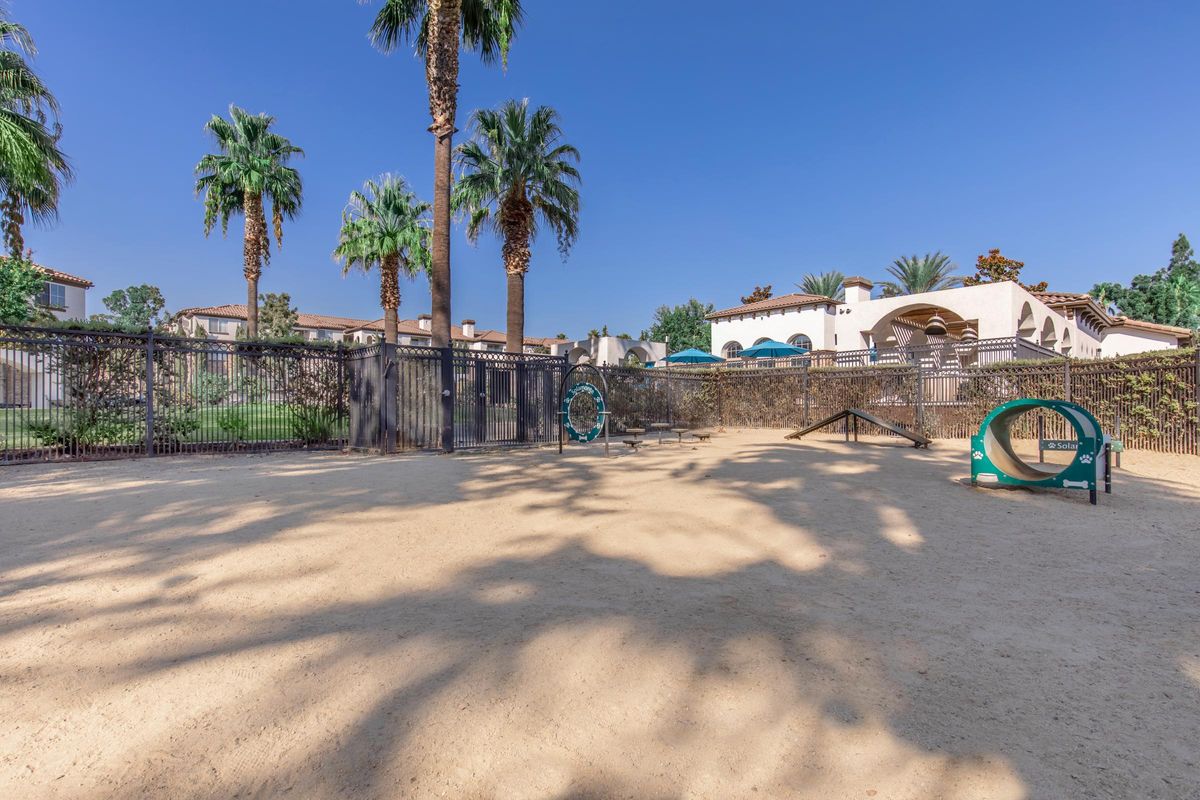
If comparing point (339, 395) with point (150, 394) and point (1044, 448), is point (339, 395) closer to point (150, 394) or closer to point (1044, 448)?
point (150, 394)

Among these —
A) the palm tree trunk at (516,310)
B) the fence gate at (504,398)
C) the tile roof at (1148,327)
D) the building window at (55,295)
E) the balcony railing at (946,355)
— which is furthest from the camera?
the building window at (55,295)

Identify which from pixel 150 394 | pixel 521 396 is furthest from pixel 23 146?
pixel 521 396

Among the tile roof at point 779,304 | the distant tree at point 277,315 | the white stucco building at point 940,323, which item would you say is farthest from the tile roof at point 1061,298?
the distant tree at point 277,315

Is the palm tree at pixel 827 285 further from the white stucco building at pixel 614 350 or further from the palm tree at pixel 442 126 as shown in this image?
the palm tree at pixel 442 126

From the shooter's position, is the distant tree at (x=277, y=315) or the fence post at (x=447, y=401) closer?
the fence post at (x=447, y=401)

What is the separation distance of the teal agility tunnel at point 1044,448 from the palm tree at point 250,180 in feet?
75.7

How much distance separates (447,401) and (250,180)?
1728cm

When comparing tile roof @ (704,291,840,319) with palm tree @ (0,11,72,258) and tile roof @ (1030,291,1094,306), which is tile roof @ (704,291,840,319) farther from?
palm tree @ (0,11,72,258)

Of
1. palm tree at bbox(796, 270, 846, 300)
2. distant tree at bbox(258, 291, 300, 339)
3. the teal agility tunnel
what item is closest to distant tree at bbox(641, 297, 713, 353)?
palm tree at bbox(796, 270, 846, 300)

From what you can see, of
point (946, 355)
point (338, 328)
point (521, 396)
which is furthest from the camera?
point (338, 328)

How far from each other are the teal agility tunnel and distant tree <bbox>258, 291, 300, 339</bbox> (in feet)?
175

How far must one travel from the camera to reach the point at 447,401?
11461 mm

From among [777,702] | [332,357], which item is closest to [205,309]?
[332,357]

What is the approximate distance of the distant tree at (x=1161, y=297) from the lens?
43.2m
